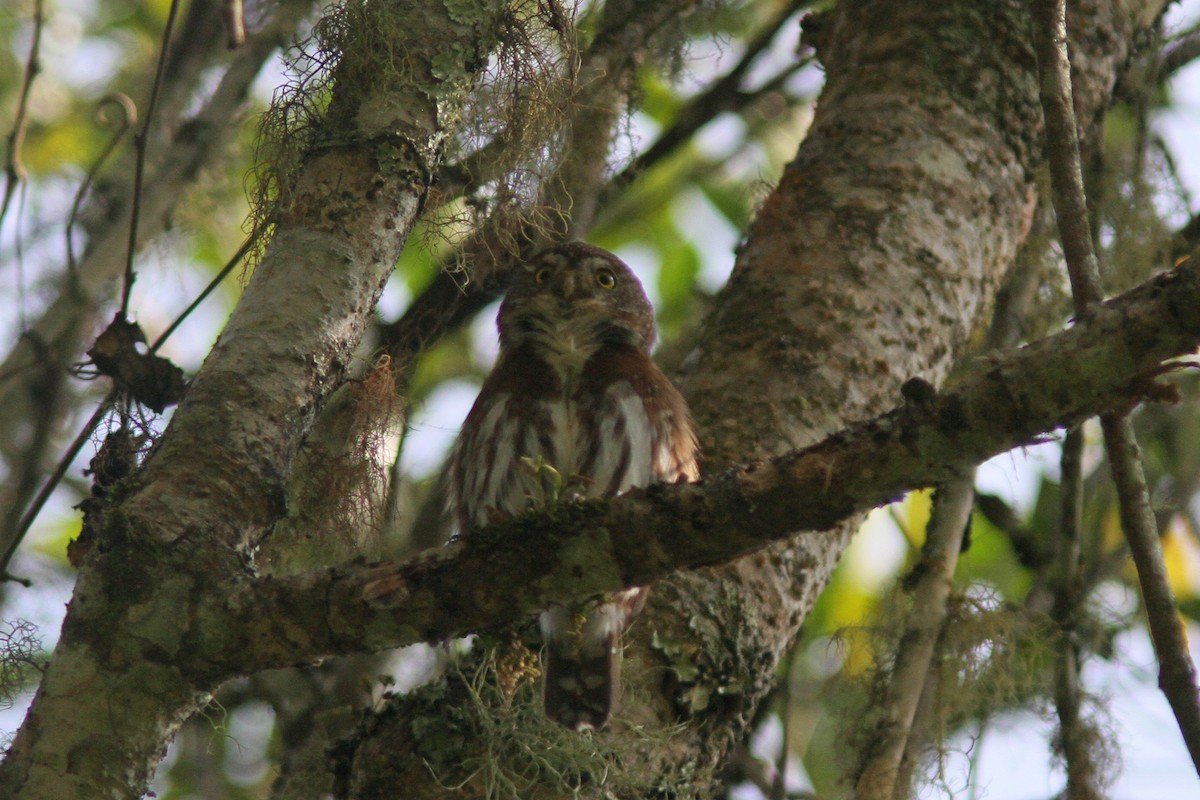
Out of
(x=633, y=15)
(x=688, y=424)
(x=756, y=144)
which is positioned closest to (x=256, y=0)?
(x=633, y=15)

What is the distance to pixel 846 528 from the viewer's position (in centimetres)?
357

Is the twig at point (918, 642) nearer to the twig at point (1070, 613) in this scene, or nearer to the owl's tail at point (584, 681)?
the twig at point (1070, 613)

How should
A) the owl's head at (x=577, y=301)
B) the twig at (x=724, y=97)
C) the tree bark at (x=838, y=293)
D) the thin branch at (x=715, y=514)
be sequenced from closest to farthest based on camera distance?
the thin branch at (x=715, y=514) < the tree bark at (x=838, y=293) < the owl's head at (x=577, y=301) < the twig at (x=724, y=97)

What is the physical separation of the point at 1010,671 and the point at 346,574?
2.55 m

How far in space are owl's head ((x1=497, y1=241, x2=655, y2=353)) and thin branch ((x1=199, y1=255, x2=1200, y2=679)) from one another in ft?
5.92

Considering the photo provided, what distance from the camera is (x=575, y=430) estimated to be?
11.9 feet

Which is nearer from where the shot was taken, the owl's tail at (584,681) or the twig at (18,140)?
the owl's tail at (584,681)

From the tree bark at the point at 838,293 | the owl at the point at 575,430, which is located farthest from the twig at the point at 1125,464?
the owl at the point at 575,430

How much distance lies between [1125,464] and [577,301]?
197 centimetres

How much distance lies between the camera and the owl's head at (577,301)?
13.2 ft

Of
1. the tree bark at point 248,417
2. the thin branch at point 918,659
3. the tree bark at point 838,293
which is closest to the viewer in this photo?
the tree bark at point 248,417

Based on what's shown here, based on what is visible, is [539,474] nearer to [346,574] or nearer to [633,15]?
[346,574]

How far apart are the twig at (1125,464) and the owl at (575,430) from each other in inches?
48.2

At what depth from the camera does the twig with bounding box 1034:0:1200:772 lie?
95.0 inches
